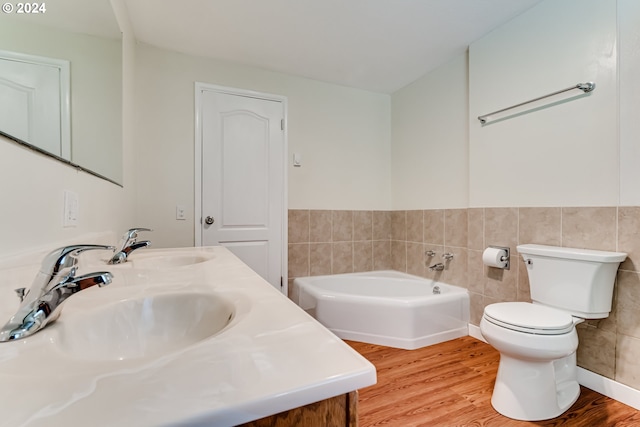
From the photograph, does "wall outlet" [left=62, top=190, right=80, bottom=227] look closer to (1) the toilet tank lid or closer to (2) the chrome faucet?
(2) the chrome faucet

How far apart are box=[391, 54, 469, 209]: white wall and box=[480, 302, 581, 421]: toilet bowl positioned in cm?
120

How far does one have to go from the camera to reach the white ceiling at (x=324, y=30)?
192 cm

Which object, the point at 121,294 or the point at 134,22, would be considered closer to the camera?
the point at 121,294

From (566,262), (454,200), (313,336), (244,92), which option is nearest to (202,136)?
(244,92)

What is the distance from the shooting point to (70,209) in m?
0.93

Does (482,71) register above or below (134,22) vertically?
below

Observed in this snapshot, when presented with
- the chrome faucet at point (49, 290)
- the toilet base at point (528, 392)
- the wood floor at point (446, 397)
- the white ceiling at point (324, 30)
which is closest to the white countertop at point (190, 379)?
the chrome faucet at point (49, 290)

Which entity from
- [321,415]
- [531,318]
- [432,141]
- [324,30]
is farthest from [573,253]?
[324,30]

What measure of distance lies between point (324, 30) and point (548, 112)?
157cm

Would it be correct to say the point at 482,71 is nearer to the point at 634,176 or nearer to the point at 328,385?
the point at 634,176

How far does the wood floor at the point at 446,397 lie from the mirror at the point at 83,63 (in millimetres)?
1588

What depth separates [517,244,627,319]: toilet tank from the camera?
1527 mm

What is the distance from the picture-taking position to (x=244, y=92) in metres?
2.68

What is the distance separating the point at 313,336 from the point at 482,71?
2.48 metres
